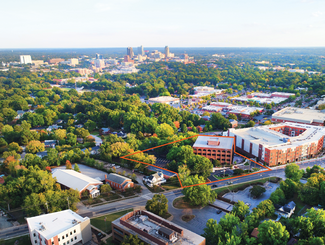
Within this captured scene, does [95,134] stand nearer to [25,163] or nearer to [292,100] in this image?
[25,163]

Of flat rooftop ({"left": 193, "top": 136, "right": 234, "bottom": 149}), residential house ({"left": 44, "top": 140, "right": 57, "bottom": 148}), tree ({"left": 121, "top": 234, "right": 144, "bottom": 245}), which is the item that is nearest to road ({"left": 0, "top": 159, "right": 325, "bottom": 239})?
flat rooftop ({"left": 193, "top": 136, "right": 234, "bottom": 149})

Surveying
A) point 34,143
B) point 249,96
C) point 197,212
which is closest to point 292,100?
point 249,96

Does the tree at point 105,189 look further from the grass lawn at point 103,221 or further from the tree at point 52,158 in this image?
the tree at point 52,158

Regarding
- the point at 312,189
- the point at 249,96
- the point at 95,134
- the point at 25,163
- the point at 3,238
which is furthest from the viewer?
the point at 249,96

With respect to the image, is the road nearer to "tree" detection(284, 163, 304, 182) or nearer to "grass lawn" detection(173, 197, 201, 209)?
"grass lawn" detection(173, 197, 201, 209)

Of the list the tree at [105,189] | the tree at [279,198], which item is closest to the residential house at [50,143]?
the tree at [105,189]

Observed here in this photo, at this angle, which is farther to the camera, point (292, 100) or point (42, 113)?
point (292, 100)

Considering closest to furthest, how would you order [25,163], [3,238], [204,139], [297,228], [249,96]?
[297,228] → [3,238] → [25,163] → [204,139] → [249,96]
